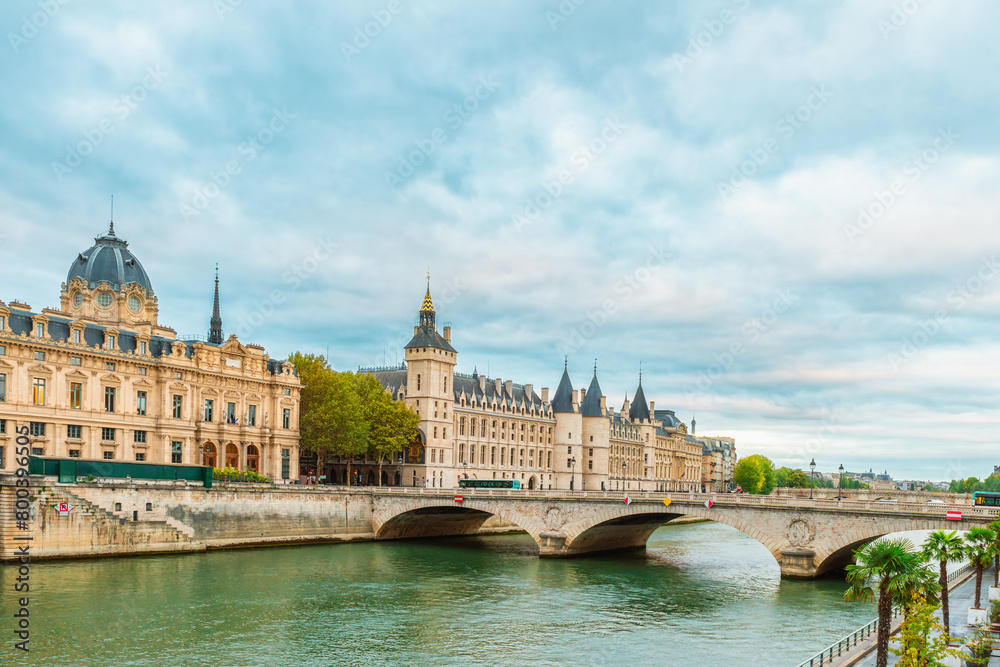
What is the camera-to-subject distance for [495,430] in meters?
139

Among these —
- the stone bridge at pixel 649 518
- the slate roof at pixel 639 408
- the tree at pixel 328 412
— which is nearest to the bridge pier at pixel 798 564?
the stone bridge at pixel 649 518

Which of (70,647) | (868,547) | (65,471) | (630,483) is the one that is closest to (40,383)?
(65,471)

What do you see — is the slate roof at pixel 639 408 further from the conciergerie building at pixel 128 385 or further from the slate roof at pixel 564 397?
the conciergerie building at pixel 128 385

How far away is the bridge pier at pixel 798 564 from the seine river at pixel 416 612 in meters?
1.14

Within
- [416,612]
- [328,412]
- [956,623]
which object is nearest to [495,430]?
[328,412]

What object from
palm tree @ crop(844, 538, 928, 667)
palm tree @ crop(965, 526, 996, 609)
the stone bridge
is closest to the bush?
the stone bridge

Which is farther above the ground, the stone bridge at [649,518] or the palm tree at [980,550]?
the palm tree at [980,550]

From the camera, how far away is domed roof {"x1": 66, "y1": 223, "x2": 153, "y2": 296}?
101 meters

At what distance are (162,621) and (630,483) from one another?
139 m

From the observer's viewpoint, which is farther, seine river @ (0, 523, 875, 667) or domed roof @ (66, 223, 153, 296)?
domed roof @ (66, 223, 153, 296)

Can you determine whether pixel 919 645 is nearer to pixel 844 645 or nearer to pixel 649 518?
pixel 844 645

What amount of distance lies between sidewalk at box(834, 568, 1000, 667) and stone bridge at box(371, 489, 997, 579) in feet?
17.0

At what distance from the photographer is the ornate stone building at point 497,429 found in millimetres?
123750

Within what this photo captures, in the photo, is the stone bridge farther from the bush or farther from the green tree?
the green tree
